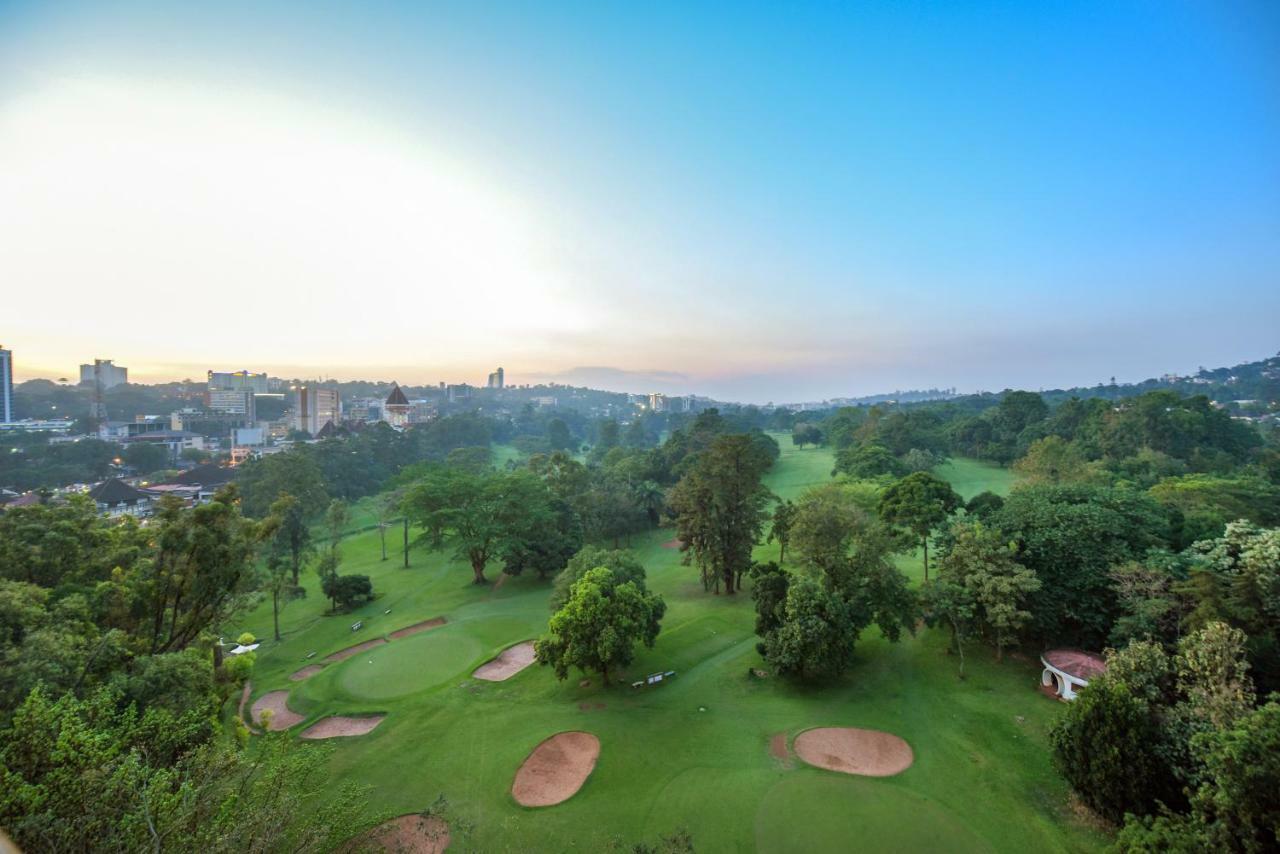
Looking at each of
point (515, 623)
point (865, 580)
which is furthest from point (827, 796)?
point (515, 623)

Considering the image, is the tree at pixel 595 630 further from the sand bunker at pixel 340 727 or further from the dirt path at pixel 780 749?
the sand bunker at pixel 340 727

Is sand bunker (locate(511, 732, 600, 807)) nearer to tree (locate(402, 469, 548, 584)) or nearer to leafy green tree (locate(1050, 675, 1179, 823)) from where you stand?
leafy green tree (locate(1050, 675, 1179, 823))

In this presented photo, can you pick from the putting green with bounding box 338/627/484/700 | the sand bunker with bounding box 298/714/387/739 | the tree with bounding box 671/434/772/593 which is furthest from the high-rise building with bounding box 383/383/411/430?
the sand bunker with bounding box 298/714/387/739

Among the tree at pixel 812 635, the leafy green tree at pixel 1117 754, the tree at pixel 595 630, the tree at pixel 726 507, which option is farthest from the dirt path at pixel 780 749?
the tree at pixel 726 507

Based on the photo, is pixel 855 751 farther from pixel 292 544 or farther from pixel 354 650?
pixel 292 544

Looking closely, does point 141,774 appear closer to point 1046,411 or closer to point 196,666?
point 196,666

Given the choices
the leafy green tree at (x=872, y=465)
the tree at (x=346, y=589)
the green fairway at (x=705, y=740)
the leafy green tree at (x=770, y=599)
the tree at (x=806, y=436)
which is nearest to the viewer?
the green fairway at (x=705, y=740)
